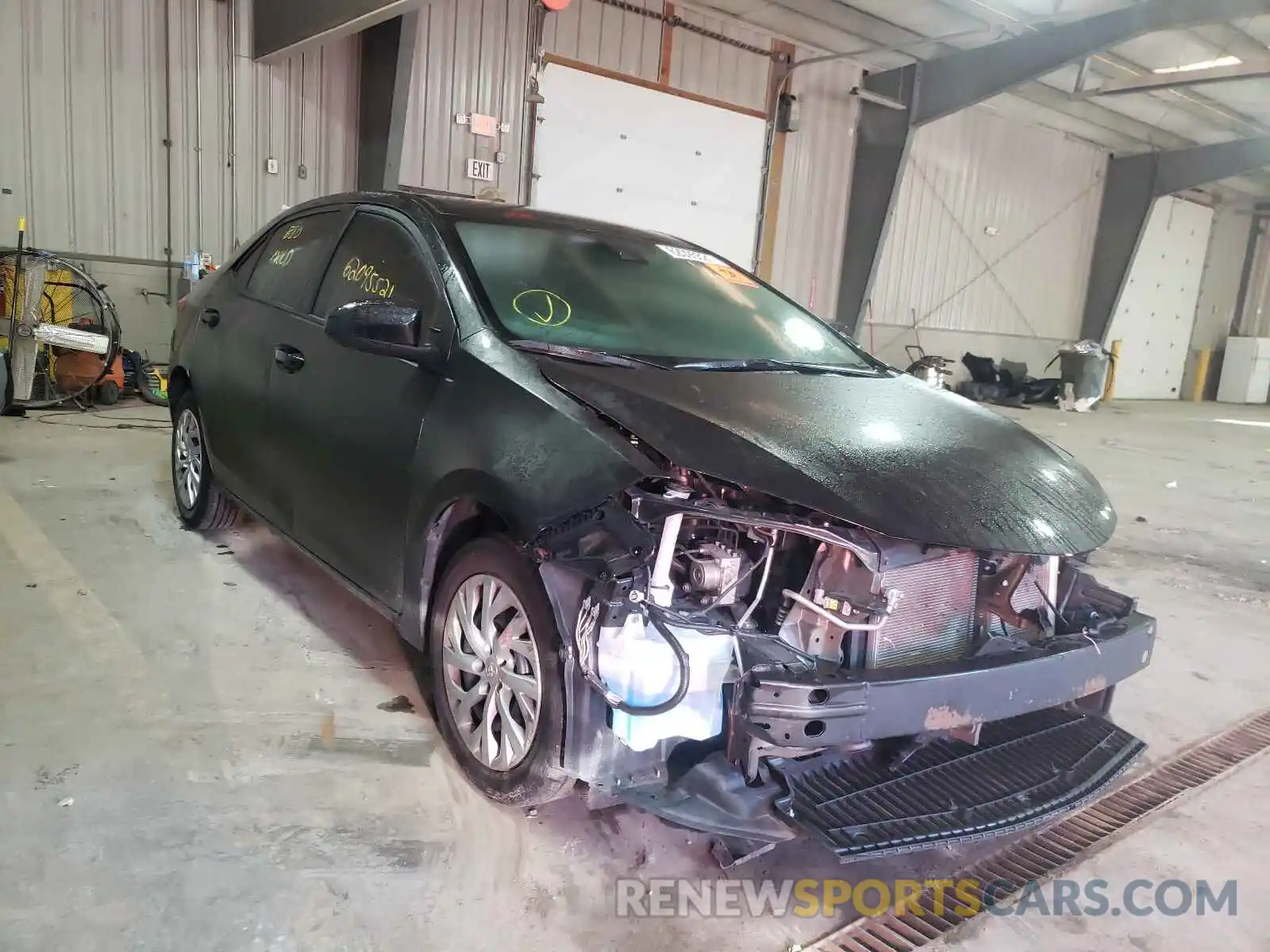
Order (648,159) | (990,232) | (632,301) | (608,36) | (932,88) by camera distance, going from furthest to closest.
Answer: (990,232), (932,88), (648,159), (608,36), (632,301)

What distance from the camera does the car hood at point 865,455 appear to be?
1.77m

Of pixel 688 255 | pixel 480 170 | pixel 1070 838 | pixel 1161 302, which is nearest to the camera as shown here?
pixel 1070 838

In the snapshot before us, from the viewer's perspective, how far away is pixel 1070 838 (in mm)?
2273

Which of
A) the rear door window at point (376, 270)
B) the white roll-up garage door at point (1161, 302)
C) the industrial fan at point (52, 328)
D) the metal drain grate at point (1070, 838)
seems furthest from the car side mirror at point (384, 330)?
the white roll-up garage door at point (1161, 302)

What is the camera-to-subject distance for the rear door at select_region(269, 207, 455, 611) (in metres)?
2.38

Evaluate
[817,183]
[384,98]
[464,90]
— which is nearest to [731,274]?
[384,98]

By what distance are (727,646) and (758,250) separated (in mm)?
10361

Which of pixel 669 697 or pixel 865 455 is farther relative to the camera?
pixel 865 455

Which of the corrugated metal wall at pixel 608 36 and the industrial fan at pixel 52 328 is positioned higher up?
the corrugated metal wall at pixel 608 36

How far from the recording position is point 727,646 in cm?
180

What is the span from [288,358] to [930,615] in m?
2.12

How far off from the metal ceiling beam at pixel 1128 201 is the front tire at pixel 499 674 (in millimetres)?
17253

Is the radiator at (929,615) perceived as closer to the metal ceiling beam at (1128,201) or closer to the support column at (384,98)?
the support column at (384,98)

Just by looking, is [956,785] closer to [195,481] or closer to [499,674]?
[499,674]
